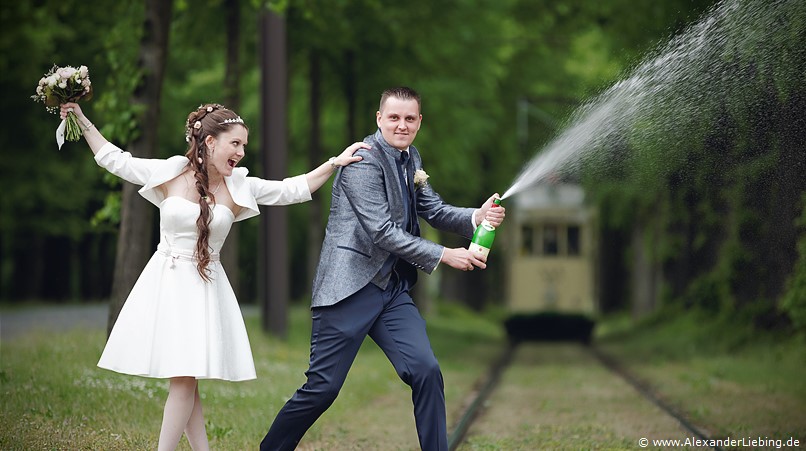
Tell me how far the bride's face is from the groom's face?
27.5 inches

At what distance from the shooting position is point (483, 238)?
630cm

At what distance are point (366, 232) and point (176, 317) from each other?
38.5 inches

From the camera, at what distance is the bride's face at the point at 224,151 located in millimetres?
6387

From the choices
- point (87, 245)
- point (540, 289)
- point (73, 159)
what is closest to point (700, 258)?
point (540, 289)

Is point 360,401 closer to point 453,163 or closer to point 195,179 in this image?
point 195,179

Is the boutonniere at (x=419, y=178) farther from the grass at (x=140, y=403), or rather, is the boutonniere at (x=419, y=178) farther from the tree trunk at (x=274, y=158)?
the tree trunk at (x=274, y=158)

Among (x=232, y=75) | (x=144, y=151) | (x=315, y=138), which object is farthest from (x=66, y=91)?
(x=315, y=138)

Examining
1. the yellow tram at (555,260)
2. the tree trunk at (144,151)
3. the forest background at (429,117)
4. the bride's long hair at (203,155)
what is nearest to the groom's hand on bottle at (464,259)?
the bride's long hair at (203,155)

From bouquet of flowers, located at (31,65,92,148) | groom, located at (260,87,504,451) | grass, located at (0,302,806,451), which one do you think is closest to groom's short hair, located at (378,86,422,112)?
groom, located at (260,87,504,451)

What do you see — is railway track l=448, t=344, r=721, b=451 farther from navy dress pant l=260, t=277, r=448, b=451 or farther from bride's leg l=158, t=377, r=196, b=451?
bride's leg l=158, t=377, r=196, b=451

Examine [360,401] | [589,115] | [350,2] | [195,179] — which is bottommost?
[360,401]

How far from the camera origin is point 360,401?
40.1 feet

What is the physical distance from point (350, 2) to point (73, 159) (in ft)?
43.6

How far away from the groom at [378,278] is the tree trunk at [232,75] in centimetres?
1108
